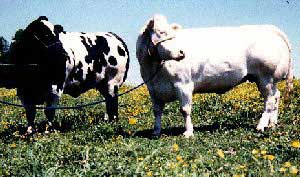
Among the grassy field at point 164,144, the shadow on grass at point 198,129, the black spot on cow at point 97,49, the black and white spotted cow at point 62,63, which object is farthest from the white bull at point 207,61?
the black spot on cow at point 97,49

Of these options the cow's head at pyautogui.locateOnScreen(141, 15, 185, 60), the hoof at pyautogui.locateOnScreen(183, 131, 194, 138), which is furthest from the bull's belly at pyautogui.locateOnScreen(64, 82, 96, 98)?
the hoof at pyautogui.locateOnScreen(183, 131, 194, 138)

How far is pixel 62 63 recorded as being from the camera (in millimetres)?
10633

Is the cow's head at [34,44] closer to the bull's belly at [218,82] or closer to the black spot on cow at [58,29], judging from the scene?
the black spot on cow at [58,29]

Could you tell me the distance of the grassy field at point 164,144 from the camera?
526cm

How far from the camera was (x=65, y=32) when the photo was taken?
471 inches

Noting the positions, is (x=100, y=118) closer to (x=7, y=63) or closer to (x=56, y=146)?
(x=7, y=63)

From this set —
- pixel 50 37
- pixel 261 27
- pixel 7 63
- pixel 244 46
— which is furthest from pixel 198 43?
pixel 7 63

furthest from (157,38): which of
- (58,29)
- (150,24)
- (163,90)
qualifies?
(58,29)

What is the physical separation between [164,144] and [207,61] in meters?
2.59

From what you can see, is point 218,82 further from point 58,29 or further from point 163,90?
point 58,29

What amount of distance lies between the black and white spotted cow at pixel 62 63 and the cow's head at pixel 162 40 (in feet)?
4.49

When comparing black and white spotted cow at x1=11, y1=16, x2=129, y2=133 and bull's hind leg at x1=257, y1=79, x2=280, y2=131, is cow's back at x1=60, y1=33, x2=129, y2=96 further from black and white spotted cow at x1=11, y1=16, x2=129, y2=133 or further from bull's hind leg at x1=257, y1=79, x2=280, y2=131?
bull's hind leg at x1=257, y1=79, x2=280, y2=131

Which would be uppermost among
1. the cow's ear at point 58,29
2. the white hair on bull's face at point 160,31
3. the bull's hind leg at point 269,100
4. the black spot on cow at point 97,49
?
the cow's ear at point 58,29

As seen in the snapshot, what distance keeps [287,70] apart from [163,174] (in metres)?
6.85
